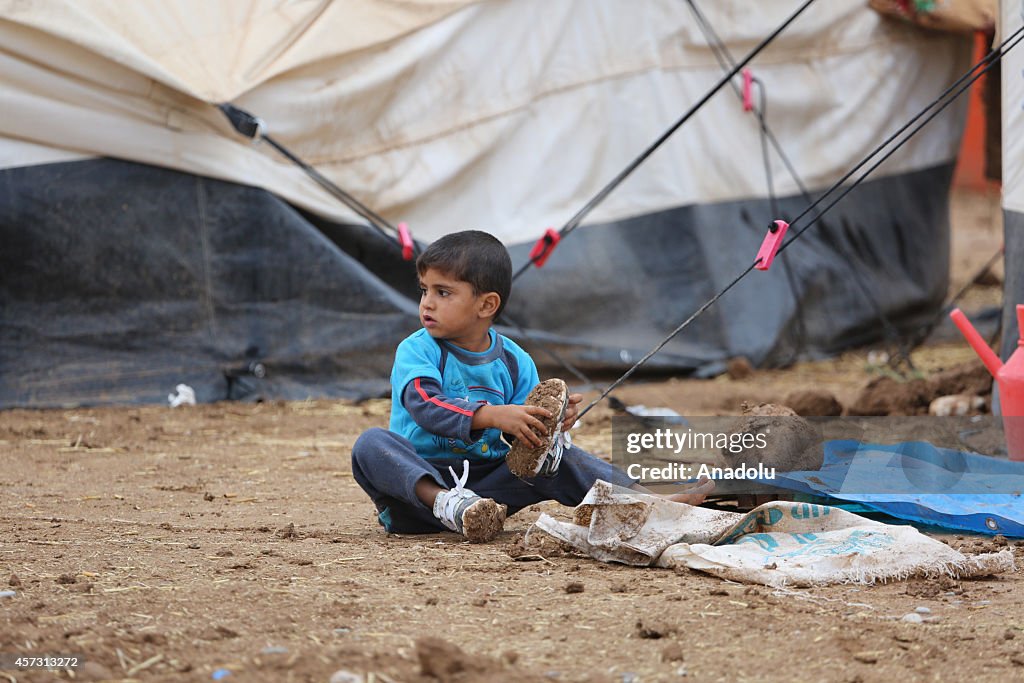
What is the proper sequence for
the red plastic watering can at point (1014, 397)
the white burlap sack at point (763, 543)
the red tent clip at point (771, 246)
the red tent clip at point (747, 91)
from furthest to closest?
the red tent clip at point (747, 91) → the red plastic watering can at point (1014, 397) → the red tent clip at point (771, 246) → the white burlap sack at point (763, 543)

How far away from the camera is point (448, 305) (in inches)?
113

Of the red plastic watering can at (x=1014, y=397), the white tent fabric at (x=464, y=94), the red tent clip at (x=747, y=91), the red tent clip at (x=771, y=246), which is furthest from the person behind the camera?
the red tent clip at (x=747, y=91)

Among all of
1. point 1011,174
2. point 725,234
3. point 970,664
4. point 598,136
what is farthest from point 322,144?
point 970,664

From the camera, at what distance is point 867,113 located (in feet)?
22.2

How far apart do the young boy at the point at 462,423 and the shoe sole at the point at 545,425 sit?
2 centimetres

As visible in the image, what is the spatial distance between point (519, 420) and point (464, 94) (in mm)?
3005

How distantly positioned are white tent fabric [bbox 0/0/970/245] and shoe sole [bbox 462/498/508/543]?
2398 mm

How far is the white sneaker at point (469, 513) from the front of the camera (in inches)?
107

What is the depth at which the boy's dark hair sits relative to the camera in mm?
2877

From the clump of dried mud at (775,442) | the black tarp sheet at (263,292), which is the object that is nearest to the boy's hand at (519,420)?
the clump of dried mud at (775,442)

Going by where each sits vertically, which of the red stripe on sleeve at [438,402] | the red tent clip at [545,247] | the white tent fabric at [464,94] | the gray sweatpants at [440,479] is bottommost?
the gray sweatpants at [440,479]

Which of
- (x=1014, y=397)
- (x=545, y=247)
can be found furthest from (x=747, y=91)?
(x=1014, y=397)

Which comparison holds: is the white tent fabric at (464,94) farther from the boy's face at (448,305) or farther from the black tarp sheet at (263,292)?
the boy's face at (448,305)

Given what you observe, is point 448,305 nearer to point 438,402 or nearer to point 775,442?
point 438,402
